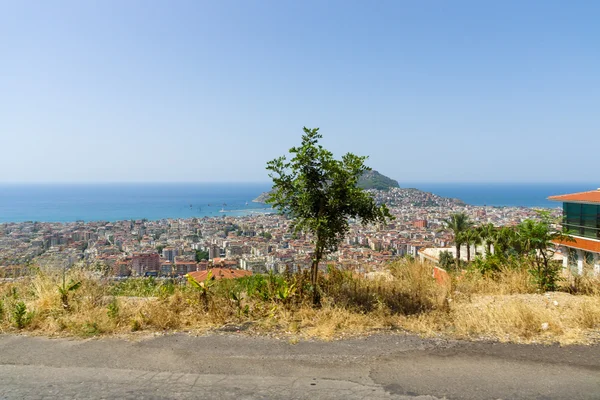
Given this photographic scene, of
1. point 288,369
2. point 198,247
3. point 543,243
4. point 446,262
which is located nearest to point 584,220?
point 446,262

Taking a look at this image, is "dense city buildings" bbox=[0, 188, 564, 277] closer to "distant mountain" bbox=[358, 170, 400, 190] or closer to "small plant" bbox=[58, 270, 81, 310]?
"distant mountain" bbox=[358, 170, 400, 190]

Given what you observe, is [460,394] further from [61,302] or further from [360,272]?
[61,302]

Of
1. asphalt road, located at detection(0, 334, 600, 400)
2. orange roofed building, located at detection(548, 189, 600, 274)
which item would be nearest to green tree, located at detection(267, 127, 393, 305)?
asphalt road, located at detection(0, 334, 600, 400)

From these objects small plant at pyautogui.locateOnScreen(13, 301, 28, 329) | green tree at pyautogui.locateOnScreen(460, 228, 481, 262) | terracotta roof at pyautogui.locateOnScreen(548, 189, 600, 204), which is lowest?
green tree at pyautogui.locateOnScreen(460, 228, 481, 262)

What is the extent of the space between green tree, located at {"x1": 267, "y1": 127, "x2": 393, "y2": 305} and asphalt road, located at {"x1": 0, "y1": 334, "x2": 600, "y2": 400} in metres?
2.02

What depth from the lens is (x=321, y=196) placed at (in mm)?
6859

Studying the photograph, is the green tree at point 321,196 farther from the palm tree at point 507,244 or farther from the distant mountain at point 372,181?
the palm tree at point 507,244

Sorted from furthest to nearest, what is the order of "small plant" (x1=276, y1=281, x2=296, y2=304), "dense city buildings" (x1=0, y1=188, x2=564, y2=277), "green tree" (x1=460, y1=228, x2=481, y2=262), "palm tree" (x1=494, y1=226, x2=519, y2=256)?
"green tree" (x1=460, y1=228, x2=481, y2=262) → "palm tree" (x1=494, y1=226, x2=519, y2=256) → "dense city buildings" (x1=0, y1=188, x2=564, y2=277) → "small plant" (x1=276, y1=281, x2=296, y2=304)

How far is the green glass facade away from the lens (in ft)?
62.6

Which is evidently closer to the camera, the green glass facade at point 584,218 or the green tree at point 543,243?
the green tree at point 543,243

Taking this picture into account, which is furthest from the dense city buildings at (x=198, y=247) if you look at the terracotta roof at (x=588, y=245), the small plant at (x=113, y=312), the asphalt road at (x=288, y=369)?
the terracotta roof at (x=588, y=245)

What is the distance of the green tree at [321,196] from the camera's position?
671 centimetres

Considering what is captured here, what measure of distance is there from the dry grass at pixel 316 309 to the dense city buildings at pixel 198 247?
0.77 m

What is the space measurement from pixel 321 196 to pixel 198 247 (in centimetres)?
2963
